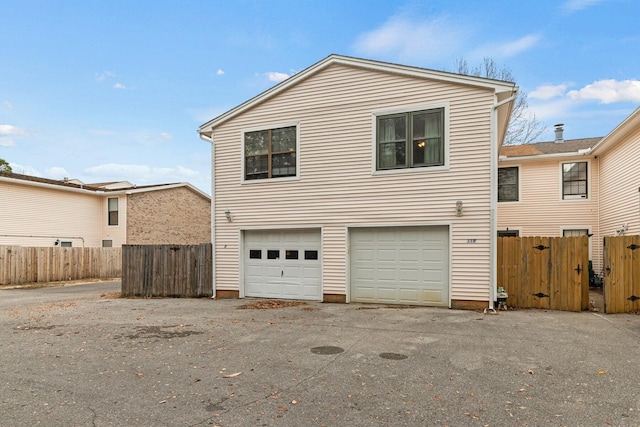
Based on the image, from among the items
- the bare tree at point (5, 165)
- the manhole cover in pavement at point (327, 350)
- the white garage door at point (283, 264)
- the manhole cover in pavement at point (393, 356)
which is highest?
the bare tree at point (5, 165)

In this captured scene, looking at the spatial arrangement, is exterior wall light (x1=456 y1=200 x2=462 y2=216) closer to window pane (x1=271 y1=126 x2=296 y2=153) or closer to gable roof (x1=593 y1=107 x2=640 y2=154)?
window pane (x1=271 y1=126 x2=296 y2=153)

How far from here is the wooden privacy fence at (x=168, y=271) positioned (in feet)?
39.9

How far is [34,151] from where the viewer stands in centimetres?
3341

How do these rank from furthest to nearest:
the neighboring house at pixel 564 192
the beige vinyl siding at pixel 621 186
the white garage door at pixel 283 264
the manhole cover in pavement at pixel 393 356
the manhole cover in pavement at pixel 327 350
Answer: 1. the neighboring house at pixel 564 192
2. the beige vinyl siding at pixel 621 186
3. the white garage door at pixel 283 264
4. the manhole cover in pavement at pixel 327 350
5. the manhole cover in pavement at pixel 393 356

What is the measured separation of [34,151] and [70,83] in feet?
59.6

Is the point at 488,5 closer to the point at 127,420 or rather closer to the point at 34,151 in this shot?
the point at 127,420

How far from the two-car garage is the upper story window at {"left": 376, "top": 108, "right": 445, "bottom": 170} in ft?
5.73

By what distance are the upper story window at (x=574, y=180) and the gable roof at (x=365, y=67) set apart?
Result: 8.44 metres

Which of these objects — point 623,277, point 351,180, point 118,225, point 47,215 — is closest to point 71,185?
point 47,215

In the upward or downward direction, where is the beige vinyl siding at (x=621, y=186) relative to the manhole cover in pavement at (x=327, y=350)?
upward

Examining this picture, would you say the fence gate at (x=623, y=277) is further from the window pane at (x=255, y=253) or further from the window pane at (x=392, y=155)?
the window pane at (x=255, y=253)

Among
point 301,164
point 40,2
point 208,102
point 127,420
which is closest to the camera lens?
point 127,420

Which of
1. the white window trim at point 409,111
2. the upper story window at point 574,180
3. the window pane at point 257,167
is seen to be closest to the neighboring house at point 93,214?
the window pane at point 257,167

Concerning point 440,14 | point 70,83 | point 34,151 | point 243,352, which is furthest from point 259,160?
point 34,151
